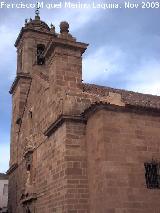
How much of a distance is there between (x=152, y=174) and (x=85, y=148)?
2.09 metres

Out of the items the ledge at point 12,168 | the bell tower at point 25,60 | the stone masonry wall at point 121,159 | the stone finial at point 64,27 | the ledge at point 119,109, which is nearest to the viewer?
the stone masonry wall at point 121,159

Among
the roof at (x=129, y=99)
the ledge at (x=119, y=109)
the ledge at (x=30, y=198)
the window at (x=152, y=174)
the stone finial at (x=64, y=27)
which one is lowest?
A: the ledge at (x=30, y=198)

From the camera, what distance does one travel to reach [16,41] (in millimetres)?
21062

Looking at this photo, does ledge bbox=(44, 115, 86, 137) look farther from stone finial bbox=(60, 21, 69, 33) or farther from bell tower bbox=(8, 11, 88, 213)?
stone finial bbox=(60, 21, 69, 33)

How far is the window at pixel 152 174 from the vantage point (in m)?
9.14

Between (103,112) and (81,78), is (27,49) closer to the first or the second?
(81,78)

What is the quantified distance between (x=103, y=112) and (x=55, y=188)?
2.95 m

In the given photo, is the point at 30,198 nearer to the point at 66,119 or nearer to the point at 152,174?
the point at 66,119

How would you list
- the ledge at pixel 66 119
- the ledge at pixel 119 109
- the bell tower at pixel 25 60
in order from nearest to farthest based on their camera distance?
the ledge at pixel 119 109, the ledge at pixel 66 119, the bell tower at pixel 25 60

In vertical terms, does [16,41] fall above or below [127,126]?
above

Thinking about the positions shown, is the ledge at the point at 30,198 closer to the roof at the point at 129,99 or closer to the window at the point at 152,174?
the roof at the point at 129,99

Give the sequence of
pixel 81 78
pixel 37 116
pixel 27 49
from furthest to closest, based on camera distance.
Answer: pixel 27 49
pixel 37 116
pixel 81 78

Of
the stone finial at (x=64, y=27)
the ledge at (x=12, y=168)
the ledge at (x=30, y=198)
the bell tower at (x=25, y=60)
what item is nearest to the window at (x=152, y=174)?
the ledge at (x=30, y=198)

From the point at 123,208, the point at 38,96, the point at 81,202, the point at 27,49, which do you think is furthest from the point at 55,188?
the point at 27,49
